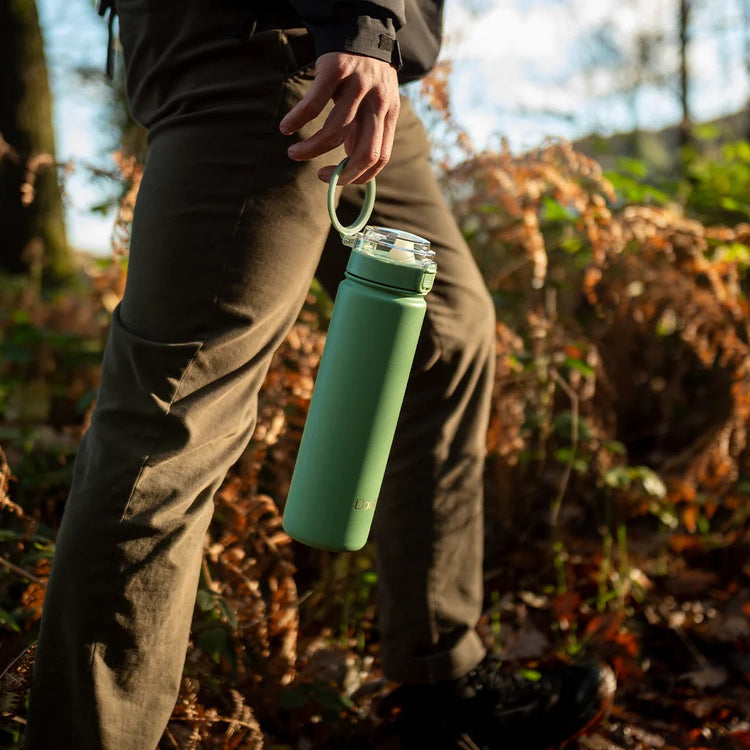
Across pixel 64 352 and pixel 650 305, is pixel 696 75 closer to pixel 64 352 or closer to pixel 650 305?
pixel 650 305

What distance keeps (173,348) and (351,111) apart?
452 millimetres

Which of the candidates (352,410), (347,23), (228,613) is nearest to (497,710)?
(228,613)

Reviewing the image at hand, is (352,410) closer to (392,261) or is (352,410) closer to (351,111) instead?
(392,261)

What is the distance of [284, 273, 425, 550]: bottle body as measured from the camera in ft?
4.35

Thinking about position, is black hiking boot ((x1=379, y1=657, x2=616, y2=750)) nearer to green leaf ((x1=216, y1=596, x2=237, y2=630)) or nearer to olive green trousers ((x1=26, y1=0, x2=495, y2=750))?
green leaf ((x1=216, y1=596, x2=237, y2=630))

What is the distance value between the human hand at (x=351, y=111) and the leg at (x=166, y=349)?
0.26 feet

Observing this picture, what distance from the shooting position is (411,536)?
183 centimetres

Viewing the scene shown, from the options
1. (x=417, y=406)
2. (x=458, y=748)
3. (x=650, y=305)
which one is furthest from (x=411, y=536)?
(x=650, y=305)

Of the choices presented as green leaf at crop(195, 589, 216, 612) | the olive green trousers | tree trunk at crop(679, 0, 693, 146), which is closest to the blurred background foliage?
green leaf at crop(195, 589, 216, 612)

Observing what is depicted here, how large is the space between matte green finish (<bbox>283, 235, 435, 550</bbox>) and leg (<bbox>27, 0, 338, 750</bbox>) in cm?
14

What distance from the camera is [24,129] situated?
6660mm

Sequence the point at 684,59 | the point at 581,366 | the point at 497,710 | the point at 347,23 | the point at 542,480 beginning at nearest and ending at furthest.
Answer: the point at 347,23, the point at 497,710, the point at 581,366, the point at 542,480, the point at 684,59

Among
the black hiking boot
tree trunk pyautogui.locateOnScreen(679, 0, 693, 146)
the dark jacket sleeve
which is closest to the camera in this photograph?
the dark jacket sleeve

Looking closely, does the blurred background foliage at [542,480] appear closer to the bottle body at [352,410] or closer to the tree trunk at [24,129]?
the bottle body at [352,410]
